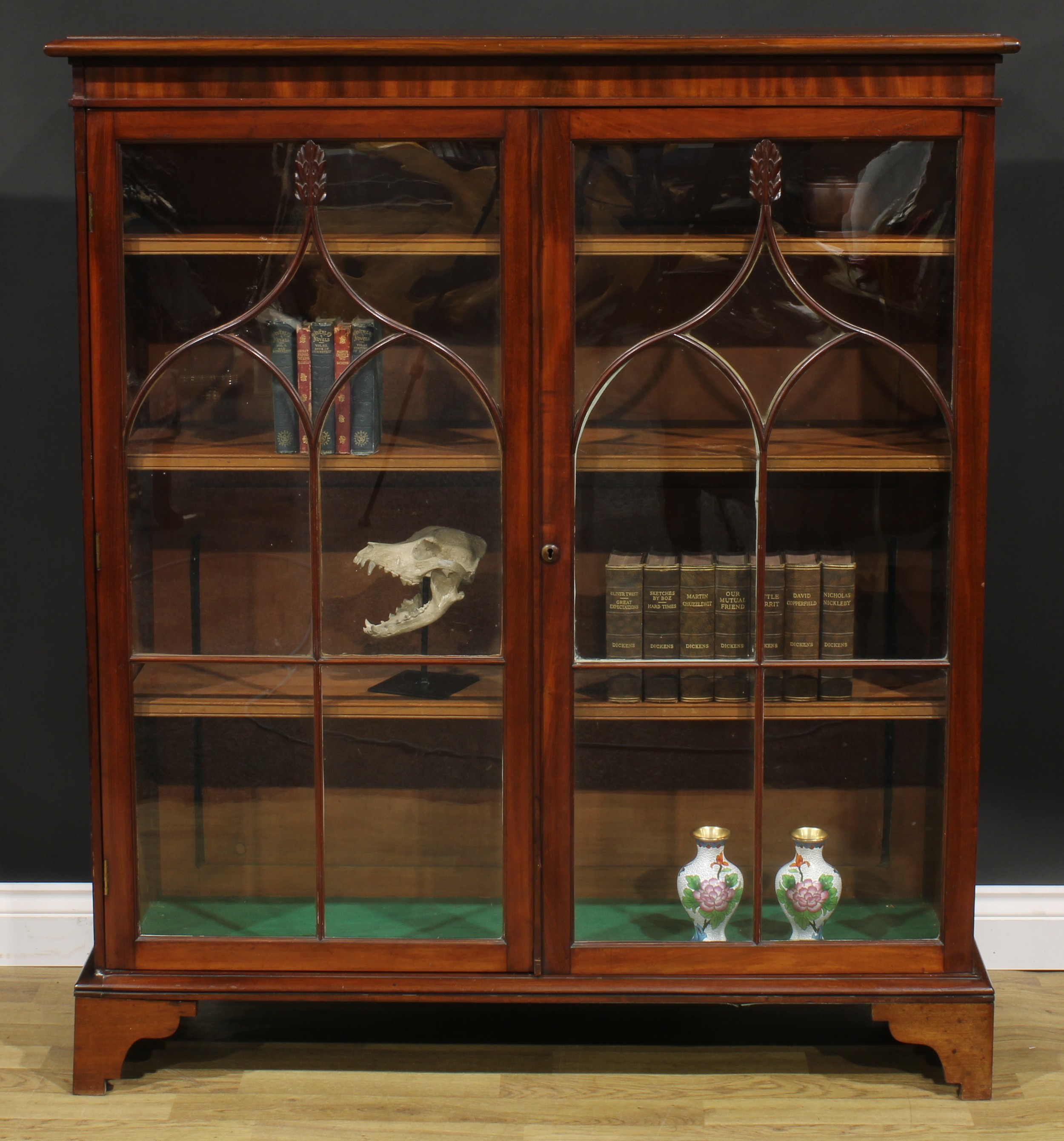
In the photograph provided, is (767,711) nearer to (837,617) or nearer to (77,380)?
(837,617)

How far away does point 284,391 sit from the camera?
1.97 metres

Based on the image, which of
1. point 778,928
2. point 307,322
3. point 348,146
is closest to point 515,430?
point 307,322

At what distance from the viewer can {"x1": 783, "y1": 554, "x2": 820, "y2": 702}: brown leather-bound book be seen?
2.00 meters

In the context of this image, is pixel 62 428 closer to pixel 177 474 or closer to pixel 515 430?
pixel 177 474

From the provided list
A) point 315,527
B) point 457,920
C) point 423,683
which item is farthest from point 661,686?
point 315,527

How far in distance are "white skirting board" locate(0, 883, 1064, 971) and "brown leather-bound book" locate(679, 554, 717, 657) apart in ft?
3.05

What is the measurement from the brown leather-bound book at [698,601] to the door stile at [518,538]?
0.25 m

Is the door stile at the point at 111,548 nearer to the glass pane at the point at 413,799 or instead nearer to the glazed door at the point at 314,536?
the glazed door at the point at 314,536

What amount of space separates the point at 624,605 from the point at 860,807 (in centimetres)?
51

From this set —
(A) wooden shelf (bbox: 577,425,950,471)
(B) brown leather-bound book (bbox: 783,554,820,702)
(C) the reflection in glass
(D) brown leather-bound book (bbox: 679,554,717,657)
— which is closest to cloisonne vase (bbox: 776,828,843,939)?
(B) brown leather-bound book (bbox: 783,554,820,702)

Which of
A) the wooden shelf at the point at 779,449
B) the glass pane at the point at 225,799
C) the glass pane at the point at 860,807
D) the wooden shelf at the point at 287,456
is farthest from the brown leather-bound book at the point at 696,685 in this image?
the glass pane at the point at 225,799

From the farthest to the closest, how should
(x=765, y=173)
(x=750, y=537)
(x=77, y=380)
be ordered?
1. (x=77, y=380)
2. (x=750, y=537)
3. (x=765, y=173)

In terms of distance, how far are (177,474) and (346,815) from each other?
61cm

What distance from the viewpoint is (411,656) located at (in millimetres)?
2025
